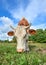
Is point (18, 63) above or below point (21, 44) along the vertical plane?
below

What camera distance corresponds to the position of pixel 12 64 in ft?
25.0

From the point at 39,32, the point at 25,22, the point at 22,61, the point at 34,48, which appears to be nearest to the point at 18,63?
the point at 22,61

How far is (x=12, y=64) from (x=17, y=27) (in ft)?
22.3

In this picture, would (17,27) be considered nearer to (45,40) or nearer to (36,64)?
(45,40)

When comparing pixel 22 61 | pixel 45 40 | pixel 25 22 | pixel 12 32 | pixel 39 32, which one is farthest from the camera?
pixel 39 32

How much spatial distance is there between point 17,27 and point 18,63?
6782 millimetres

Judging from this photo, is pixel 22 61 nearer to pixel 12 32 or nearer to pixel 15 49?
pixel 15 49

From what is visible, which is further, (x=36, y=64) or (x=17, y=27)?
(x=17, y=27)

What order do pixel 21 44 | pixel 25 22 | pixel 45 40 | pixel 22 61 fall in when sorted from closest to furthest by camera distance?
1. pixel 22 61
2. pixel 21 44
3. pixel 25 22
4. pixel 45 40

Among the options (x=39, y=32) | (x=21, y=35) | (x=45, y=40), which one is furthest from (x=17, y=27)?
(x=39, y=32)

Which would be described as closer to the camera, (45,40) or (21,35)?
(21,35)

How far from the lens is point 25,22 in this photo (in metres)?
16.2

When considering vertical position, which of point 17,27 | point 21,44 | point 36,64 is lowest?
point 36,64

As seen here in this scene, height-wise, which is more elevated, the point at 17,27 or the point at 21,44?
the point at 17,27
